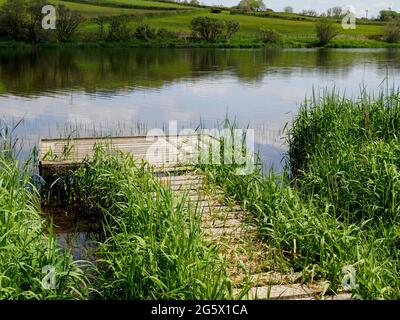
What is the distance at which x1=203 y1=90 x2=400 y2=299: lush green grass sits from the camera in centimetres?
545

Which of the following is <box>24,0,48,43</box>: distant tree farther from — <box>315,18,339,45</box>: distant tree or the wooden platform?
the wooden platform

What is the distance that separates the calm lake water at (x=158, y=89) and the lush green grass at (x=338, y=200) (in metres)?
2.06

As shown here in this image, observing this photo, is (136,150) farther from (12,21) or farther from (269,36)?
(269,36)

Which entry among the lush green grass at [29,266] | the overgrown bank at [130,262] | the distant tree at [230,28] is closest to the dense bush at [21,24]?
the distant tree at [230,28]

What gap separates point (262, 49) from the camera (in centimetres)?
5525

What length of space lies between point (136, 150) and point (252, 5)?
77.7m

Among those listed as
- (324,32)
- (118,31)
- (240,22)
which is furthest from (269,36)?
(118,31)

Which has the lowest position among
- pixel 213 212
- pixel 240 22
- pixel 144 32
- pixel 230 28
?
pixel 213 212

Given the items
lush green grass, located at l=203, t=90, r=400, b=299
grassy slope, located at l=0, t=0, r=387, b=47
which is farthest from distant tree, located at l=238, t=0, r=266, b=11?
lush green grass, located at l=203, t=90, r=400, b=299

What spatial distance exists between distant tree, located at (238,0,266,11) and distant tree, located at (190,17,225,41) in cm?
2529

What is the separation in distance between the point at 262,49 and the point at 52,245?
2035 inches

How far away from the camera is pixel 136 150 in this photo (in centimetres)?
1070
